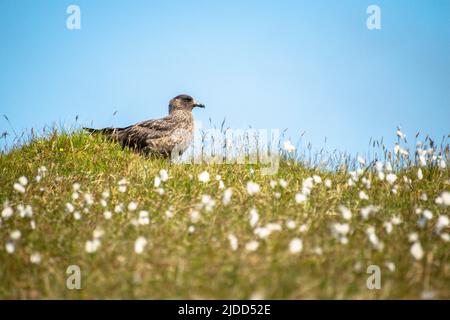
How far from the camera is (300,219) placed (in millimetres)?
4754

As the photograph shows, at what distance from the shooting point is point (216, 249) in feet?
12.7

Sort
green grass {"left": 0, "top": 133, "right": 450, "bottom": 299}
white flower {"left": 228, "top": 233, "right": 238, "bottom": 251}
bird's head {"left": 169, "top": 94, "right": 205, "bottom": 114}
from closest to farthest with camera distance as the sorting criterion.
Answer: green grass {"left": 0, "top": 133, "right": 450, "bottom": 299}
white flower {"left": 228, "top": 233, "right": 238, "bottom": 251}
bird's head {"left": 169, "top": 94, "right": 205, "bottom": 114}

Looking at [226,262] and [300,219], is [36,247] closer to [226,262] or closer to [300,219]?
[226,262]

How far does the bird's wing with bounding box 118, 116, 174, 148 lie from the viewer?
10742 mm

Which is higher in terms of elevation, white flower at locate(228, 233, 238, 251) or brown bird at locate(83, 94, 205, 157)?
brown bird at locate(83, 94, 205, 157)

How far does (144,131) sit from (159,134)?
416mm

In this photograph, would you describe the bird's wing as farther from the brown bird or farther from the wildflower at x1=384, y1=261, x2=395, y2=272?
the wildflower at x1=384, y1=261, x2=395, y2=272

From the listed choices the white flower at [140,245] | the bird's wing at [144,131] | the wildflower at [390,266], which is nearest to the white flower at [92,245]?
the white flower at [140,245]

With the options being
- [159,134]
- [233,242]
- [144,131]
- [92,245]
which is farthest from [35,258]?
[144,131]

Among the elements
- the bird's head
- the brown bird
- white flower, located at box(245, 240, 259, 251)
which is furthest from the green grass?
the bird's head

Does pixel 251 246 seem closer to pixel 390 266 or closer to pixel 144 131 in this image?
pixel 390 266

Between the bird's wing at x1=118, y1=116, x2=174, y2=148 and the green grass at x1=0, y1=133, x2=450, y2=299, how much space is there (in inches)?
166

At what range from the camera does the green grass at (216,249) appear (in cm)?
344
